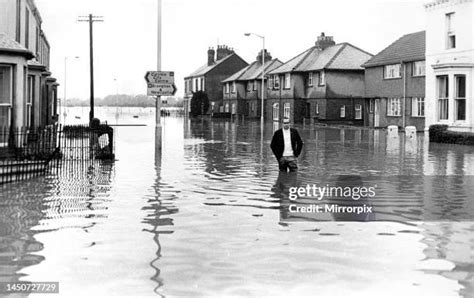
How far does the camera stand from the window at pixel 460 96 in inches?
1493

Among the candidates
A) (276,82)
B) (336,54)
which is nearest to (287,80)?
(276,82)

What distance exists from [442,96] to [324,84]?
24.7 m

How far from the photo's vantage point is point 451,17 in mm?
39469

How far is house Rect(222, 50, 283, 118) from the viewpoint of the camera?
8206cm

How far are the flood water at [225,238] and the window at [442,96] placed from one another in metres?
23.8

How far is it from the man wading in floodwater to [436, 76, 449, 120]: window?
25325 millimetres

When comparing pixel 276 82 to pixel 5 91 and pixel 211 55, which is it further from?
pixel 5 91

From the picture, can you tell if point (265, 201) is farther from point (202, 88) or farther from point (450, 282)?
point (202, 88)

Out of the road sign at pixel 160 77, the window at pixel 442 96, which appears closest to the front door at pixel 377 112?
the window at pixel 442 96

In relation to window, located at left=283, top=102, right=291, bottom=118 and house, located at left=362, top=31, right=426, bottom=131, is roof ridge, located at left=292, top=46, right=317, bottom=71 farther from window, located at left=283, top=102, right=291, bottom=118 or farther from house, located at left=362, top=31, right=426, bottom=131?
house, located at left=362, top=31, right=426, bottom=131

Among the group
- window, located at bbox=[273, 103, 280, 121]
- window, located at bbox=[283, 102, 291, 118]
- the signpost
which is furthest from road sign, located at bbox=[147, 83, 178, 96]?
window, located at bbox=[273, 103, 280, 121]

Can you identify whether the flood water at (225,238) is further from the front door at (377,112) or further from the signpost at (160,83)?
the front door at (377,112)

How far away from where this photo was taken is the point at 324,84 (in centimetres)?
6381

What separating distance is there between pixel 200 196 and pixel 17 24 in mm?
11458
